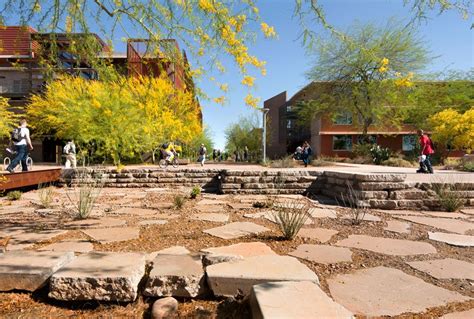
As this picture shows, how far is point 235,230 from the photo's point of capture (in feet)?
11.9

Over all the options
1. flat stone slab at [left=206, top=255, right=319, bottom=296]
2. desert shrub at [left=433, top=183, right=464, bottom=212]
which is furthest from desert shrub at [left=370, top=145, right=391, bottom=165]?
flat stone slab at [left=206, top=255, right=319, bottom=296]

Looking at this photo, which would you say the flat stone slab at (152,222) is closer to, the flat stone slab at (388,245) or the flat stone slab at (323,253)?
the flat stone slab at (323,253)

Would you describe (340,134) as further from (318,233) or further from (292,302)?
(292,302)

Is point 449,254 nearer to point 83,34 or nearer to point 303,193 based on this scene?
point 303,193

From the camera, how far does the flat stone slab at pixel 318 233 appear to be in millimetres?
3397

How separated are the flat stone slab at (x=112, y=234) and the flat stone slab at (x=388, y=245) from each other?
7.45 ft

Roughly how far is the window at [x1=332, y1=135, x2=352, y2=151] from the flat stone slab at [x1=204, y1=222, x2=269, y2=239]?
97.1 ft

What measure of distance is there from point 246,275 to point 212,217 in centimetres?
241

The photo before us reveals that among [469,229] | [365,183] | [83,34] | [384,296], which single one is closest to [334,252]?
[384,296]

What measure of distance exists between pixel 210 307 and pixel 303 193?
530cm

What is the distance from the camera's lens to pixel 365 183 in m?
5.38

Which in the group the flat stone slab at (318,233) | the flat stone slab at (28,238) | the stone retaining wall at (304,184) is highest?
the stone retaining wall at (304,184)

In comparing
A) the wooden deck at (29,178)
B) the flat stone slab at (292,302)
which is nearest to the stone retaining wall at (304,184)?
the wooden deck at (29,178)

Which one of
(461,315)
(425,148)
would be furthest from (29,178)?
(425,148)
